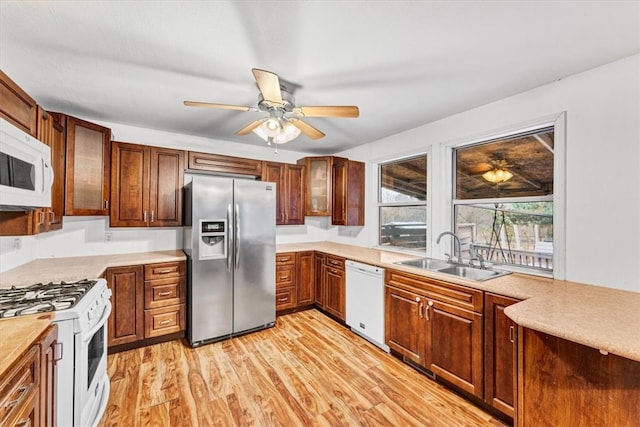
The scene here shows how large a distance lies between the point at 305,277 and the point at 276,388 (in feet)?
5.44

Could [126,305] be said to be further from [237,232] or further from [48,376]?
[48,376]

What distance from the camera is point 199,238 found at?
276cm

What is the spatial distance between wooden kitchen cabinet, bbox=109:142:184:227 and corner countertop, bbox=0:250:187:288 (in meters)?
0.36

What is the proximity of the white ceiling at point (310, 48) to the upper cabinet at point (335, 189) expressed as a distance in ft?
4.80

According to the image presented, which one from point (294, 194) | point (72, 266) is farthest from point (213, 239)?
point (294, 194)

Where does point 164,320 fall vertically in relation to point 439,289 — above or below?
below

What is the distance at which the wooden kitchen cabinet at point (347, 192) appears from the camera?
3.82 meters

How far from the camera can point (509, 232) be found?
8.11ft

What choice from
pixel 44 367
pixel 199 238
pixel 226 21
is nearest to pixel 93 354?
pixel 44 367

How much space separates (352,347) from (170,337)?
77.3 inches

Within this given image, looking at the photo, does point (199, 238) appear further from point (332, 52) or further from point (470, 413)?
point (470, 413)

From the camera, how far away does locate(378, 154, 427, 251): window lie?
3270mm

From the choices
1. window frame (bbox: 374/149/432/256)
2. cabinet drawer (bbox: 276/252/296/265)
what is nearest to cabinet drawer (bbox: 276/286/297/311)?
cabinet drawer (bbox: 276/252/296/265)

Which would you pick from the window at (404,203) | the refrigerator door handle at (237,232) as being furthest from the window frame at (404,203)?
the refrigerator door handle at (237,232)
